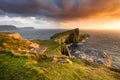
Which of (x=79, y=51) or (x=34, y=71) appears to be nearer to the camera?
(x=34, y=71)

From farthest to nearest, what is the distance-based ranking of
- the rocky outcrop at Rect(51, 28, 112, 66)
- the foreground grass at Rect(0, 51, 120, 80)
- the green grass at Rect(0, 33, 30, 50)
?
the rocky outcrop at Rect(51, 28, 112, 66) → the green grass at Rect(0, 33, 30, 50) → the foreground grass at Rect(0, 51, 120, 80)

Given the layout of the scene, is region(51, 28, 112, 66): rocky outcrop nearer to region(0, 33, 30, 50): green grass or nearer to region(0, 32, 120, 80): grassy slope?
region(0, 33, 30, 50): green grass

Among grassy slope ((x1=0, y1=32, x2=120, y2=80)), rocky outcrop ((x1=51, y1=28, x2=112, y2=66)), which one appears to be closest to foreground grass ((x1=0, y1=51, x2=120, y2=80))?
grassy slope ((x1=0, y1=32, x2=120, y2=80))

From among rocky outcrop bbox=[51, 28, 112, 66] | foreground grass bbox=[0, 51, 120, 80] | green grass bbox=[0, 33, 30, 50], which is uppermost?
foreground grass bbox=[0, 51, 120, 80]

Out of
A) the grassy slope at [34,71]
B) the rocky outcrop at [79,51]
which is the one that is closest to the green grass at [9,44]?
the rocky outcrop at [79,51]

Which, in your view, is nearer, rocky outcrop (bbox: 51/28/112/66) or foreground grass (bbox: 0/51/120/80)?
foreground grass (bbox: 0/51/120/80)

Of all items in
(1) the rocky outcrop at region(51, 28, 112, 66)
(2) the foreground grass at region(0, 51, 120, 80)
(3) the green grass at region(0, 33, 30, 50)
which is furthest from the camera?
(1) the rocky outcrop at region(51, 28, 112, 66)

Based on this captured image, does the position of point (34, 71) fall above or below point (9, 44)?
above

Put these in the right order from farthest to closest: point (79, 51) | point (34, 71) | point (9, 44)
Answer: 1. point (79, 51)
2. point (9, 44)
3. point (34, 71)

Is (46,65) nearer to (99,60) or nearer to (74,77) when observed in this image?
(74,77)

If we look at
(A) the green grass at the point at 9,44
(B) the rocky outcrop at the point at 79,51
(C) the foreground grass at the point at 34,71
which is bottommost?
(B) the rocky outcrop at the point at 79,51

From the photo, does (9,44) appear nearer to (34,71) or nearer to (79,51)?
(34,71)

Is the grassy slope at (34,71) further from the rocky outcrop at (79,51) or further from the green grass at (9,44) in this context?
the rocky outcrop at (79,51)

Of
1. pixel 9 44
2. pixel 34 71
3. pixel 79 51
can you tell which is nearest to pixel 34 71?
pixel 34 71
